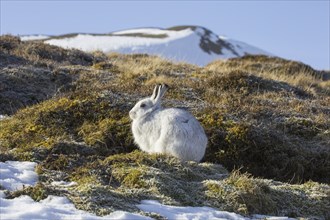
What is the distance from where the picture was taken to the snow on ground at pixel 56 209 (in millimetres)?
6344

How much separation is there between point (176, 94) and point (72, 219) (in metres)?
8.42

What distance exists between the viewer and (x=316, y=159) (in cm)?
1205

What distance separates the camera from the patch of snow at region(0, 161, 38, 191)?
748 cm

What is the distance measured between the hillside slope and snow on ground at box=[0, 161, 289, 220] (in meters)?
0.17

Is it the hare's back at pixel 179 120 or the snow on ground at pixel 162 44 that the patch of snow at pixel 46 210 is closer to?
the hare's back at pixel 179 120

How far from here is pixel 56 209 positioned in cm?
654

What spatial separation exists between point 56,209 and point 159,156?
9.38ft

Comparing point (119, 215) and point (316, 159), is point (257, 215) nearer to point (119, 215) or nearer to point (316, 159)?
point (119, 215)

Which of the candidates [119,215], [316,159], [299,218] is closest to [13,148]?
[119,215]

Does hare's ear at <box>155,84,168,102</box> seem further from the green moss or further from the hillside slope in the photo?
the green moss

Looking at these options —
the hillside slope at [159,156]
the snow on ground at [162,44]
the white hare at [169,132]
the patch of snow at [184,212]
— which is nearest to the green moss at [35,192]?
the hillside slope at [159,156]

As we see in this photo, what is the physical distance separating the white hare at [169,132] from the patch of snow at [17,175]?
218 centimetres

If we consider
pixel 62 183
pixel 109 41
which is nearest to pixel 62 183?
pixel 62 183

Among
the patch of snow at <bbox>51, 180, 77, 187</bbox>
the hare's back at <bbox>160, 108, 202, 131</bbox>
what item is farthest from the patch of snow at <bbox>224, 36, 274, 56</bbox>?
the patch of snow at <bbox>51, 180, 77, 187</bbox>
